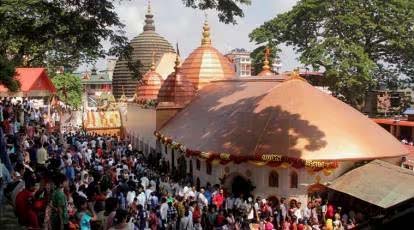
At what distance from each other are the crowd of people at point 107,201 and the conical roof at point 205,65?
11262 millimetres

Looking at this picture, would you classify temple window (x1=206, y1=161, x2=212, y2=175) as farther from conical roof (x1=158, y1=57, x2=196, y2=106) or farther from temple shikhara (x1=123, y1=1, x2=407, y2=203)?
conical roof (x1=158, y1=57, x2=196, y2=106)

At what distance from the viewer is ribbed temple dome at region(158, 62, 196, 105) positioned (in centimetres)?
2891

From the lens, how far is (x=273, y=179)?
1925cm

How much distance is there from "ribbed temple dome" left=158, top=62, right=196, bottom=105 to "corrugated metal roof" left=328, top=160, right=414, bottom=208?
40.8ft

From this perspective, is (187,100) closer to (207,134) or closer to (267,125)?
(207,134)

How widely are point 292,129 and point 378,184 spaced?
399cm

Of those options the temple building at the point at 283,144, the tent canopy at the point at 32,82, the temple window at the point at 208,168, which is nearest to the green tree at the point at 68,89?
the tent canopy at the point at 32,82

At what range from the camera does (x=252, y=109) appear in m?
21.7

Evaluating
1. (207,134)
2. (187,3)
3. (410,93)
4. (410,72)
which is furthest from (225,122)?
(410,93)

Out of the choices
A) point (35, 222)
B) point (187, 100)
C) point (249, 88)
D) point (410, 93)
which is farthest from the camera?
point (410, 93)

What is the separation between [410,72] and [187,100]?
54.4 feet

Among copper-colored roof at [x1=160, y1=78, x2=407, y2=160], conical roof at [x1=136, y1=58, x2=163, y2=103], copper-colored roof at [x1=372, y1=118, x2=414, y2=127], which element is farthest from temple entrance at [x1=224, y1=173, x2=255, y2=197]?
copper-colored roof at [x1=372, y1=118, x2=414, y2=127]

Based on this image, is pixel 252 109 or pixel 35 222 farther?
pixel 252 109

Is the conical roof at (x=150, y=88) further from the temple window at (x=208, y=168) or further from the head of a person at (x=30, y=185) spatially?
the head of a person at (x=30, y=185)
